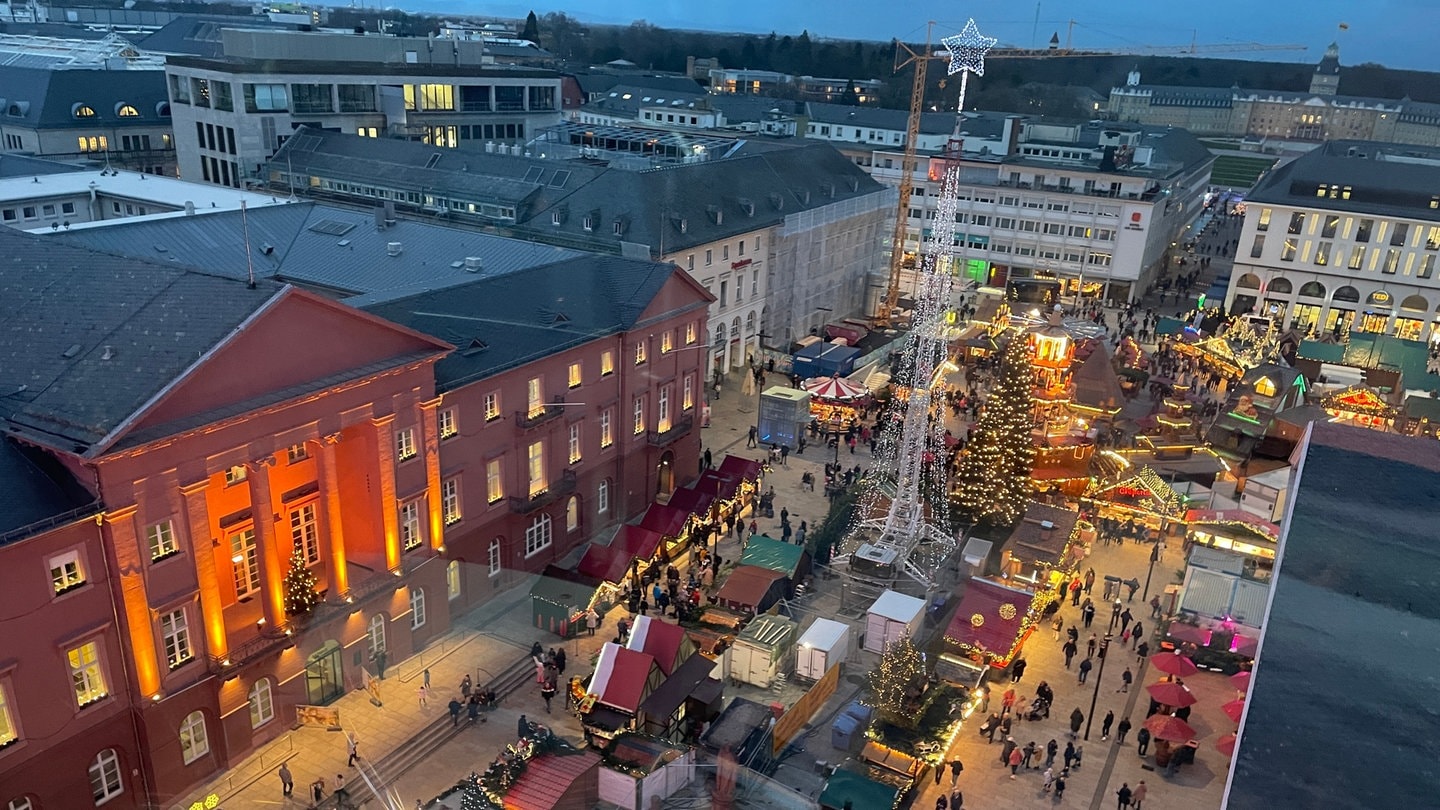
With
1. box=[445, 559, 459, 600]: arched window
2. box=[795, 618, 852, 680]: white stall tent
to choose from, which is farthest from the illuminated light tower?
box=[445, 559, 459, 600]: arched window

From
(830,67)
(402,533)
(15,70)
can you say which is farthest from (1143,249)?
(830,67)

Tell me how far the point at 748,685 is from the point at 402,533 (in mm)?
12729

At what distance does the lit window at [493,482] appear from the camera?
35.7m

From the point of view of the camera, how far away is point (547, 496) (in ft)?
125

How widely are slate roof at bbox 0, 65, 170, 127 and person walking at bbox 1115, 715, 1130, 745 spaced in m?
85.5

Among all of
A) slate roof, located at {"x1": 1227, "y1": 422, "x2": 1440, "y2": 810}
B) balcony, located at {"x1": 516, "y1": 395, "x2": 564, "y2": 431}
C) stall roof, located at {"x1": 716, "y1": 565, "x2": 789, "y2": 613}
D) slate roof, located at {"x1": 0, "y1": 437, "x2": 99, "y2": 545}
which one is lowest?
stall roof, located at {"x1": 716, "y1": 565, "x2": 789, "y2": 613}

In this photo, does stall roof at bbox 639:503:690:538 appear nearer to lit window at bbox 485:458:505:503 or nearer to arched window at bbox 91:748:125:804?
lit window at bbox 485:458:505:503

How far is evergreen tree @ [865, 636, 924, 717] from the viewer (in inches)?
1138

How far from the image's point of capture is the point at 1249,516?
138 feet

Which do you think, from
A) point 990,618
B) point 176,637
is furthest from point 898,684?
point 176,637

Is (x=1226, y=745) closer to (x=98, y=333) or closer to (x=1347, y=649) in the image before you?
(x=1347, y=649)

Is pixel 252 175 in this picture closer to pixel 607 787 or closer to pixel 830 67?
pixel 607 787

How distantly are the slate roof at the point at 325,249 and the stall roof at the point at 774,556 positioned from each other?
1544cm

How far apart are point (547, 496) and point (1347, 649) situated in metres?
30.1
